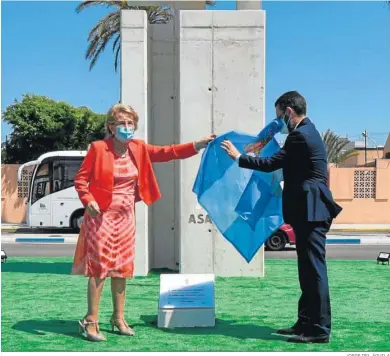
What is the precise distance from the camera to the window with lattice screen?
29.1 m

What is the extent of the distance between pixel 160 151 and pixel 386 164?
80.1 feet

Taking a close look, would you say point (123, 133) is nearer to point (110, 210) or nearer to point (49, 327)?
point (110, 210)

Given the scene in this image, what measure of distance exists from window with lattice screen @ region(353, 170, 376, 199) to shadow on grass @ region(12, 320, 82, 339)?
24081 mm

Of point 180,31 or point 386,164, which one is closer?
point 180,31

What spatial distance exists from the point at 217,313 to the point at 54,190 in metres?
17.0

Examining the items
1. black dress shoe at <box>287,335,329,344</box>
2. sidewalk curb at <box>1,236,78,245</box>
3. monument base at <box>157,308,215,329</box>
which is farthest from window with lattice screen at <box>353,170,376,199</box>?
black dress shoe at <box>287,335,329,344</box>

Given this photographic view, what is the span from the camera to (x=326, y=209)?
561cm

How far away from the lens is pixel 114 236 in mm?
5758

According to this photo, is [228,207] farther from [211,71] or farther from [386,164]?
[386,164]

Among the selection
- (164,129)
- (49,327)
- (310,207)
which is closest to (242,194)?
(310,207)

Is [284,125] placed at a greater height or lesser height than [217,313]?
greater

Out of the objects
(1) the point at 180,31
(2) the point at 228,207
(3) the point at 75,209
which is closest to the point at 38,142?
(3) the point at 75,209

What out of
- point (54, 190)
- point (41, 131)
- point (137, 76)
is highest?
point (41, 131)

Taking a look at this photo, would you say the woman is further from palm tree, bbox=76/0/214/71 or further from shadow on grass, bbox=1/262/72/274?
palm tree, bbox=76/0/214/71
